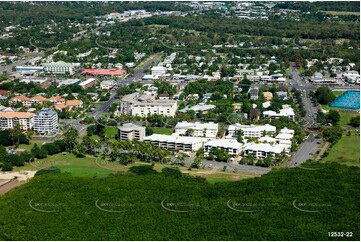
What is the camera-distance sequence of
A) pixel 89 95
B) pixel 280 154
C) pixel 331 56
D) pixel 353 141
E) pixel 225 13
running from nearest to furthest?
1. pixel 280 154
2. pixel 353 141
3. pixel 89 95
4. pixel 331 56
5. pixel 225 13

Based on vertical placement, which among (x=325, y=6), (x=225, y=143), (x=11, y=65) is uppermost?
(x=325, y=6)

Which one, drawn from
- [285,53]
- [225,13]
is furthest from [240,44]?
[225,13]

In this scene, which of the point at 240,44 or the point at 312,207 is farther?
the point at 240,44

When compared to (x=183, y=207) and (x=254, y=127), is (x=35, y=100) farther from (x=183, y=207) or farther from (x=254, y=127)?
(x=183, y=207)

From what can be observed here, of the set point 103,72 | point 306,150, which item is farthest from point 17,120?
point 306,150

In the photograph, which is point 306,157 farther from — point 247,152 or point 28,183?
point 28,183

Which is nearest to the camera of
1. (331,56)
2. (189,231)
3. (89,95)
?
(189,231)
